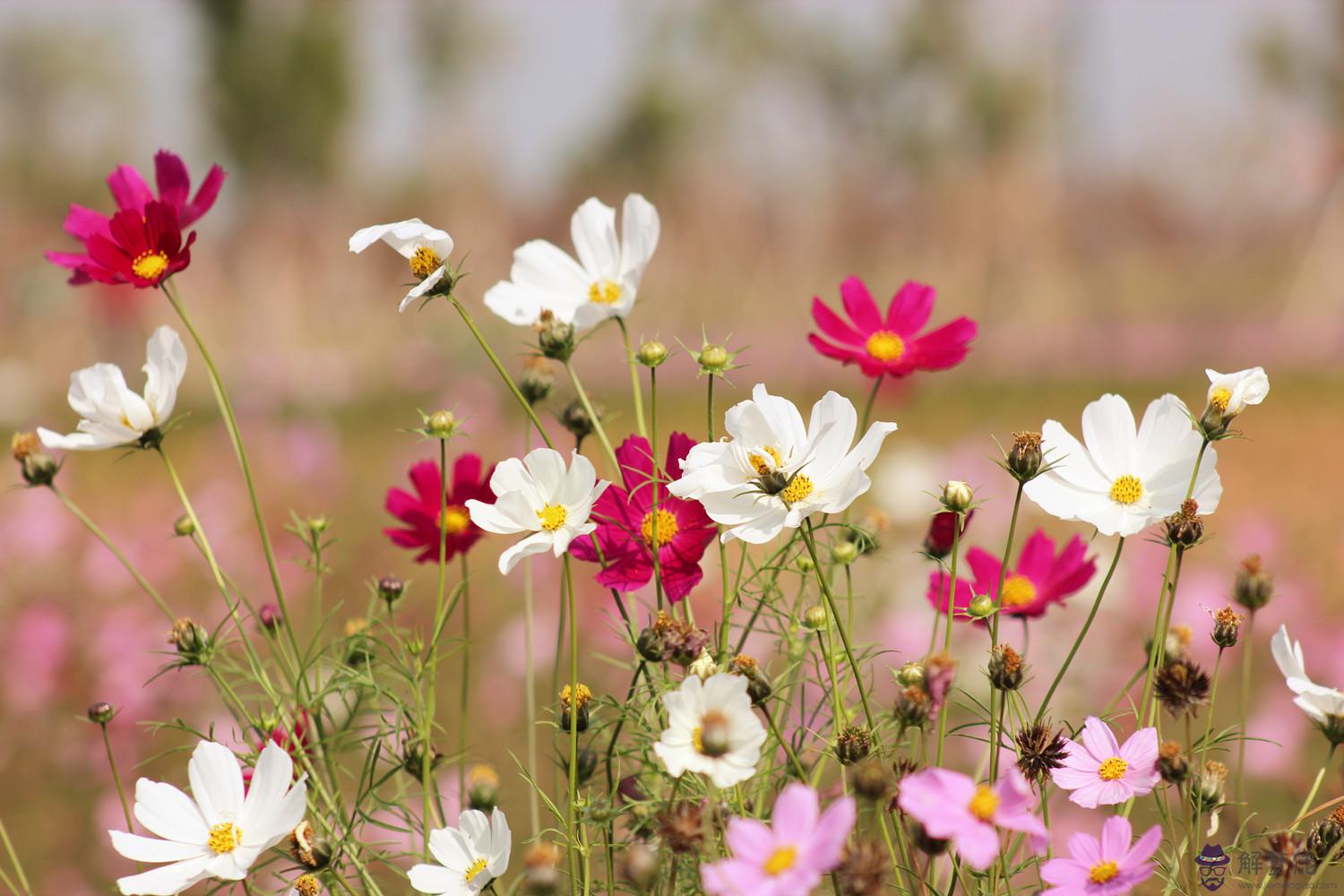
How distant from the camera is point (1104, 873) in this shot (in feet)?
1.37

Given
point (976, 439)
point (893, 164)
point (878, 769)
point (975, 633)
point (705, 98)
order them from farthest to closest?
1. point (705, 98)
2. point (893, 164)
3. point (976, 439)
4. point (975, 633)
5. point (878, 769)

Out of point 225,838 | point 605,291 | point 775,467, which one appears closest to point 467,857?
point 225,838

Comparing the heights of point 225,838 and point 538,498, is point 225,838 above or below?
below

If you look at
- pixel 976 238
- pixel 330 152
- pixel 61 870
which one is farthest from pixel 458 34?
pixel 61 870

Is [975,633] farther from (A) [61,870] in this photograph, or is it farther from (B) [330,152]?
(B) [330,152]

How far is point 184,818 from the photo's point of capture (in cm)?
Answer: 48

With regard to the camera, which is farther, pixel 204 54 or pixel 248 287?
pixel 248 287

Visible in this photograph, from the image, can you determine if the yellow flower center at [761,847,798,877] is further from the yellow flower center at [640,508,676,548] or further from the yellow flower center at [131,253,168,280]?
the yellow flower center at [131,253,168,280]

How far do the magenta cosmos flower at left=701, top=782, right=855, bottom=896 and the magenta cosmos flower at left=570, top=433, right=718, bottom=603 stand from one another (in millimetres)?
169

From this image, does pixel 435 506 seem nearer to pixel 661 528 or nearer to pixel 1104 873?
pixel 661 528

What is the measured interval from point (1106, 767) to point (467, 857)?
0.87 feet

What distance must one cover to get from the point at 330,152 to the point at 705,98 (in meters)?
4.04

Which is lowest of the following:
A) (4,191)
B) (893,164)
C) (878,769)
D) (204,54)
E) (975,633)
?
(4,191)

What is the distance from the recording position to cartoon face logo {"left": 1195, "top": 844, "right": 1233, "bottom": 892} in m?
0.47
